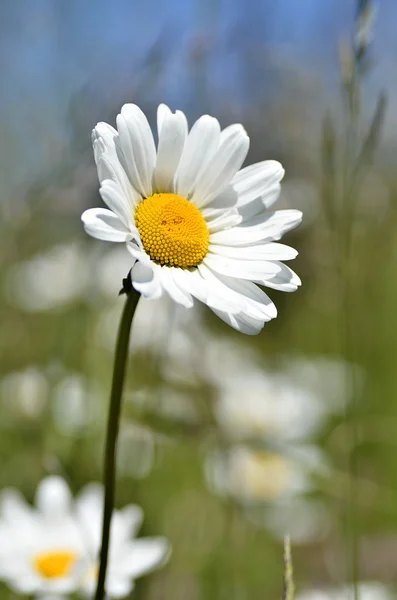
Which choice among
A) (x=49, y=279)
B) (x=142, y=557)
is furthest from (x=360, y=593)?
(x=49, y=279)

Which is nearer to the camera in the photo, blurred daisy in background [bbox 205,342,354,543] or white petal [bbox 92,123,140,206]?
white petal [bbox 92,123,140,206]

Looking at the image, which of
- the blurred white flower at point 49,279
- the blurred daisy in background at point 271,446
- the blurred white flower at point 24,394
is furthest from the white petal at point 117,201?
the blurred white flower at point 49,279

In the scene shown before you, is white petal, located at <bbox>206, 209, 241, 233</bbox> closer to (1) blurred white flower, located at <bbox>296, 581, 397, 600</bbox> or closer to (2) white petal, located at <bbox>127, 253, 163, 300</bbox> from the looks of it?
(2) white petal, located at <bbox>127, 253, 163, 300</bbox>

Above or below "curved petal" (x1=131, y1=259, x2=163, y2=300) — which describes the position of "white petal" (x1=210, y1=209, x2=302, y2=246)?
above

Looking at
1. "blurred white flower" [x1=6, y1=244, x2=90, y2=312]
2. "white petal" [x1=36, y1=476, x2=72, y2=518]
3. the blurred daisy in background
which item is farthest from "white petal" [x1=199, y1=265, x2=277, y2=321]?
"blurred white flower" [x1=6, y1=244, x2=90, y2=312]

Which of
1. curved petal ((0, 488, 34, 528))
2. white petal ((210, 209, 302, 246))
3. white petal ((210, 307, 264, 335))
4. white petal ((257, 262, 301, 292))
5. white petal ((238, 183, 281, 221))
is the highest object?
white petal ((238, 183, 281, 221))

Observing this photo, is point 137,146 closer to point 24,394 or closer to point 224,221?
point 224,221

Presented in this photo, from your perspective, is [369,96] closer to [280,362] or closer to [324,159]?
[280,362]
